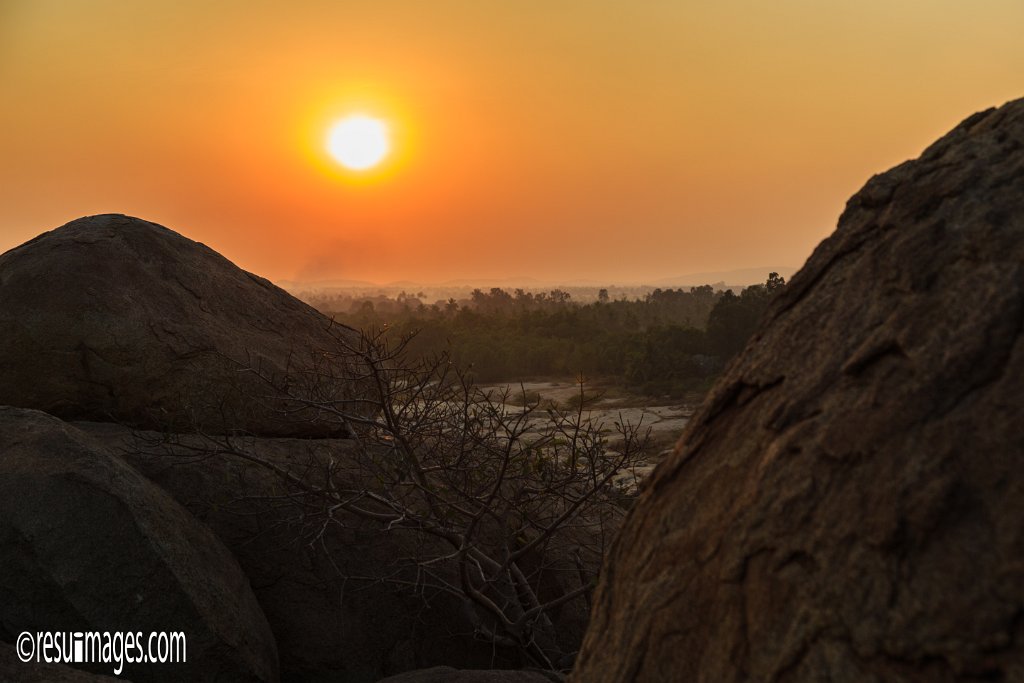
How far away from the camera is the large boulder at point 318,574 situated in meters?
4.47

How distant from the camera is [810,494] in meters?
1.79

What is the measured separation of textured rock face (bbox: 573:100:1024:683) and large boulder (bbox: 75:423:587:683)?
2.56 meters

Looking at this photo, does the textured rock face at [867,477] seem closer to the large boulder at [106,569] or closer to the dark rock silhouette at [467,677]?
the dark rock silhouette at [467,677]

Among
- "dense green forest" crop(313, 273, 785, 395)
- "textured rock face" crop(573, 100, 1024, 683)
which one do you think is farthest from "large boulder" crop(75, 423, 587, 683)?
"dense green forest" crop(313, 273, 785, 395)

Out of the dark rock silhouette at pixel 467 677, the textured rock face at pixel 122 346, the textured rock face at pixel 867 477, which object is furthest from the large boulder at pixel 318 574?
the textured rock face at pixel 867 477

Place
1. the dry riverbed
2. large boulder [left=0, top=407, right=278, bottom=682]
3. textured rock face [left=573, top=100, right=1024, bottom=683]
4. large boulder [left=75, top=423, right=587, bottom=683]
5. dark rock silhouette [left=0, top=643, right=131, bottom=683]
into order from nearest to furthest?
1. textured rock face [left=573, top=100, right=1024, bottom=683]
2. dark rock silhouette [left=0, top=643, right=131, bottom=683]
3. large boulder [left=0, top=407, right=278, bottom=682]
4. large boulder [left=75, top=423, right=587, bottom=683]
5. the dry riverbed

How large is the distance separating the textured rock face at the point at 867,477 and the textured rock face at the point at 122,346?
3528 mm

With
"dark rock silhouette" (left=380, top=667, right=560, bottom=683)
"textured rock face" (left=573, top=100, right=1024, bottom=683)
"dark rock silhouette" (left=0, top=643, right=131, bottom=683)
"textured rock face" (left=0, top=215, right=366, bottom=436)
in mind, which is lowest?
"dark rock silhouette" (left=380, top=667, right=560, bottom=683)

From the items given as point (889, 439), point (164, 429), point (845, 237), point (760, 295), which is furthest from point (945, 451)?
point (760, 295)

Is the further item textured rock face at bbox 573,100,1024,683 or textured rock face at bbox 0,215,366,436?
textured rock face at bbox 0,215,366,436

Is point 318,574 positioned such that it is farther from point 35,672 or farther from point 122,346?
point 122,346

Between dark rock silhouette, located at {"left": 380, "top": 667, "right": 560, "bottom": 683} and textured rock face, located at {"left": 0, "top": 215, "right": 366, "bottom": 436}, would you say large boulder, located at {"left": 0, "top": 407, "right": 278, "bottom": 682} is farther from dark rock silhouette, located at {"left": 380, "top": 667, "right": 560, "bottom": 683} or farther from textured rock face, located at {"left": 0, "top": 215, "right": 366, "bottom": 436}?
textured rock face, located at {"left": 0, "top": 215, "right": 366, "bottom": 436}

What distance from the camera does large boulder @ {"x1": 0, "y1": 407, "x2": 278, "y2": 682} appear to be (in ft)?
11.8

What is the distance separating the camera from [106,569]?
3660 millimetres
